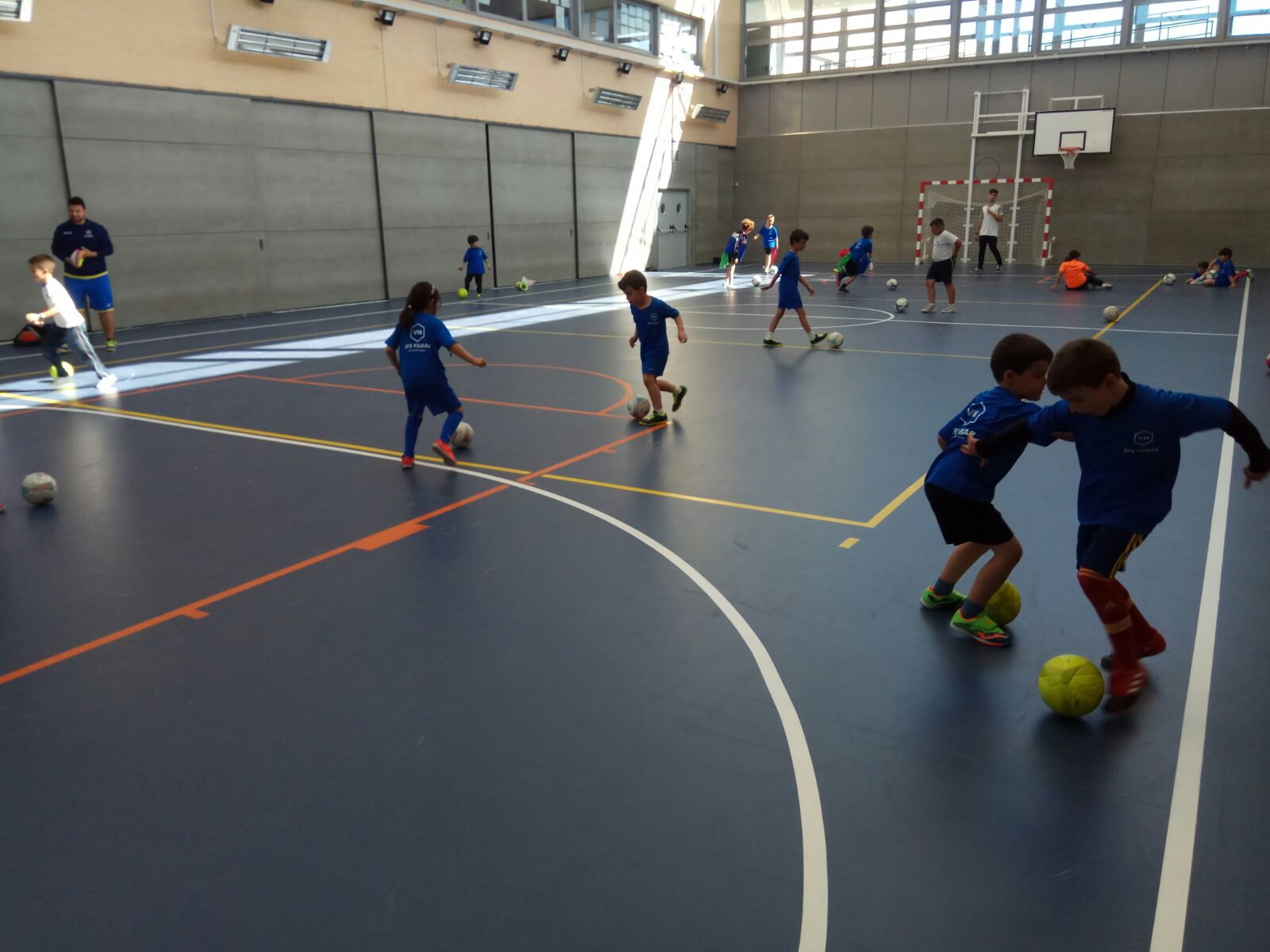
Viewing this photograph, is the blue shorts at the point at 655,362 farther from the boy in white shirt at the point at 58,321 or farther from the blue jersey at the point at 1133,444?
the boy in white shirt at the point at 58,321

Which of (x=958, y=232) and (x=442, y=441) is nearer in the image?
(x=442, y=441)

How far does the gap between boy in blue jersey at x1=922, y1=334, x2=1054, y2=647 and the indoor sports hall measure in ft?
0.73

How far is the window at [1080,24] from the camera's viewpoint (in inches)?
1088

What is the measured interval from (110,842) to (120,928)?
19.2 inches

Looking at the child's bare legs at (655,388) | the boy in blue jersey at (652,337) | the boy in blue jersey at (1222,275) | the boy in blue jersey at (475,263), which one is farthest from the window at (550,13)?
the child's bare legs at (655,388)

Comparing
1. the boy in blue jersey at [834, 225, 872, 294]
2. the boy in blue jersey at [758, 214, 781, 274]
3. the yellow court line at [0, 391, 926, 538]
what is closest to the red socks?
the yellow court line at [0, 391, 926, 538]

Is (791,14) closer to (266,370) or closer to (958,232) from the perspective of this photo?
(958,232)

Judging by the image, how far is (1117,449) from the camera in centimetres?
382

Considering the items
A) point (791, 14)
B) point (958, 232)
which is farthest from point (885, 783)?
point (791, 14)

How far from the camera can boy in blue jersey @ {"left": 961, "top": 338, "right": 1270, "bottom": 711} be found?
12.0ft

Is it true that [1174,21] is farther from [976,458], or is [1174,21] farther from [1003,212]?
[976,458]

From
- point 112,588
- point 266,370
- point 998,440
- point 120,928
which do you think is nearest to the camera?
point 120,928

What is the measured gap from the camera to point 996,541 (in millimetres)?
4488

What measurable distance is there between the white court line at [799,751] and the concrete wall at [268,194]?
44.4 ft
